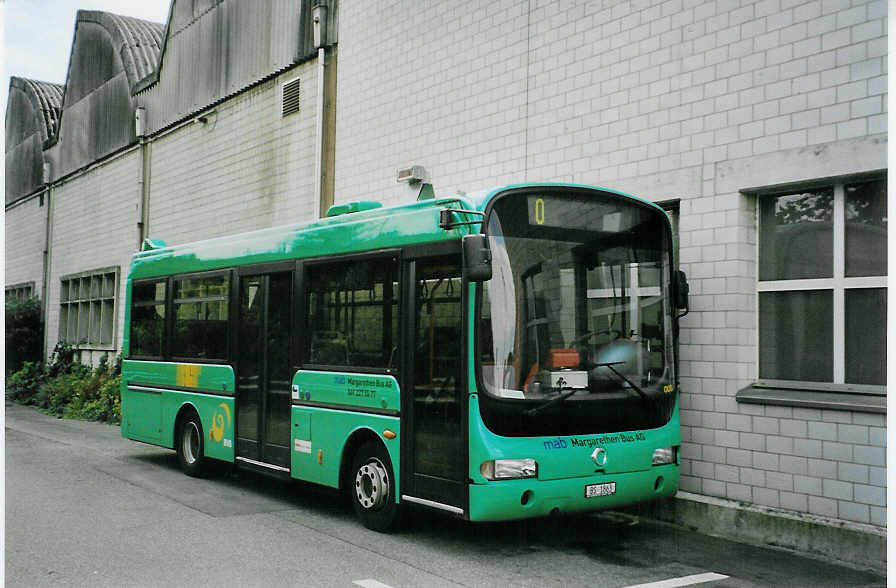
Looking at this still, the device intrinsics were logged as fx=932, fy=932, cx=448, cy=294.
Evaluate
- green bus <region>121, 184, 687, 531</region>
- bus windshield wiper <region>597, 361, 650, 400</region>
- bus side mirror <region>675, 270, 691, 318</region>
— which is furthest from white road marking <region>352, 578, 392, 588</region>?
bus side mirror <region>675, 270, 691, 318</region>

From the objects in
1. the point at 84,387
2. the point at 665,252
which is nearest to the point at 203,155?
the point at 84,387

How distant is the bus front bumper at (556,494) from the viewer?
6.97 m

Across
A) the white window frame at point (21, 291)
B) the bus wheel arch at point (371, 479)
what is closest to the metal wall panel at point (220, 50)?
the bus wheel arch at point (371, 479)

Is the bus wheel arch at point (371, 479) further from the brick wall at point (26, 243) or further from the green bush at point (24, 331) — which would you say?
the brick wall at point (26, 243)

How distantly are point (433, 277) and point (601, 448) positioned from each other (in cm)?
193

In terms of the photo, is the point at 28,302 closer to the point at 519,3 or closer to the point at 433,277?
the point at 519,3

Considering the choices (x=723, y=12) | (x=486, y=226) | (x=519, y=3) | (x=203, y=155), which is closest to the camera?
(x=486, y=226)

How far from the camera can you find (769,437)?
27.3 feet

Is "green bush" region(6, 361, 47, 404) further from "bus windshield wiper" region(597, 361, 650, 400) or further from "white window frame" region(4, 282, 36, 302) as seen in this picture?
"bus windshield wiper" region(597, 361, 650, 400)

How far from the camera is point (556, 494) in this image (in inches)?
283

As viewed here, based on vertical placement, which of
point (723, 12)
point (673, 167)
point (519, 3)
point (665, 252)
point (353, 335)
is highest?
point (519, 3)

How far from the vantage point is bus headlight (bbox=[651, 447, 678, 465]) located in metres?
7.90

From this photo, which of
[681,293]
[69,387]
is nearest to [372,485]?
[681,293]

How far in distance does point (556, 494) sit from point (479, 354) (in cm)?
124
